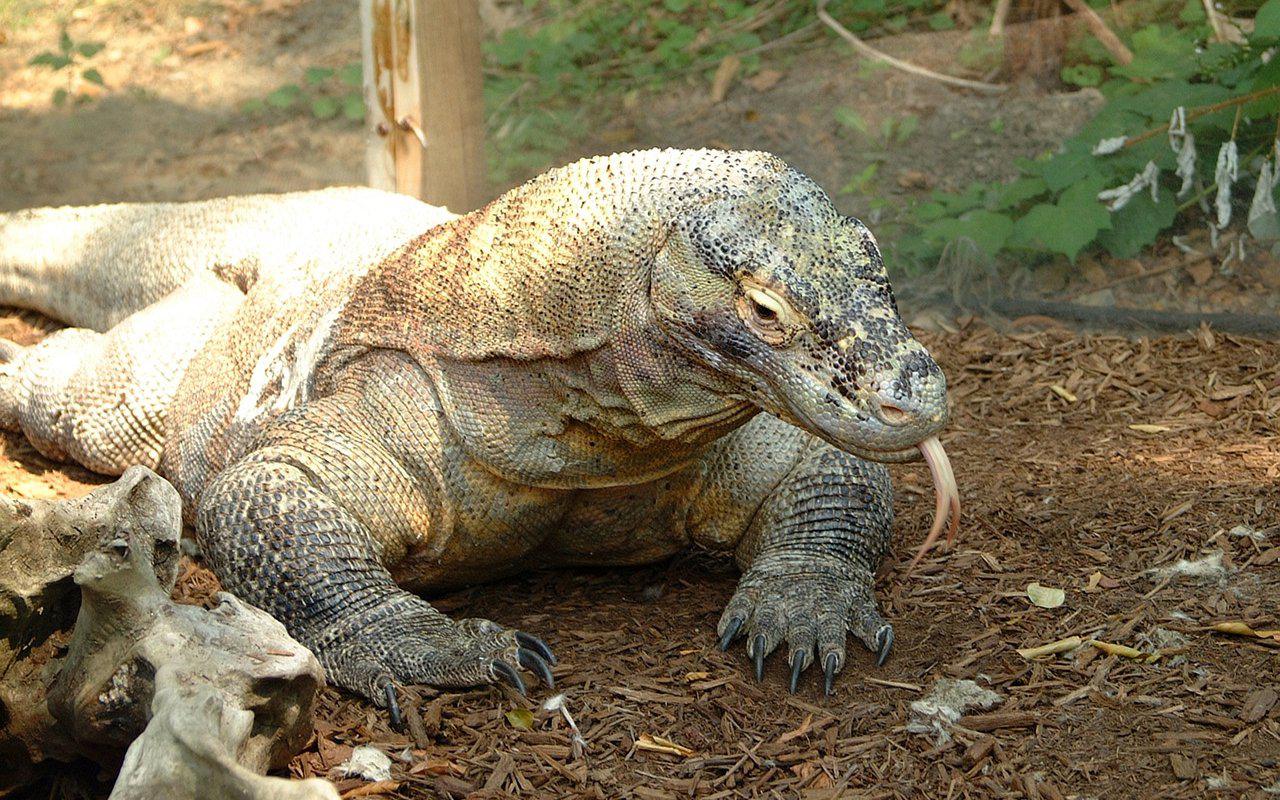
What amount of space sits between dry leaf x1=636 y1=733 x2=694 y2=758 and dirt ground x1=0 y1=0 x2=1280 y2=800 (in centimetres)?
2

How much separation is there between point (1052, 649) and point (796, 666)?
69cm

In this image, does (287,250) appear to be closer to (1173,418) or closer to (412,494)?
(412,494)

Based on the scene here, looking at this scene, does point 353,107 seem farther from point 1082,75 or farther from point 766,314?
point 766,314

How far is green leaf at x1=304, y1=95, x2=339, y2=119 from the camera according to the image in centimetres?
974

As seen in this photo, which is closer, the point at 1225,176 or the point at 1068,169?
the point at 1225,176

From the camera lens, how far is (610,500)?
4035 millimetres

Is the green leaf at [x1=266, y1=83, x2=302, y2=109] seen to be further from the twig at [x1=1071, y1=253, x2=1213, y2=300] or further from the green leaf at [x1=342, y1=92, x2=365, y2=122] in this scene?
the twig at [x1=1071, y1=253, x2=1213, y2=300]

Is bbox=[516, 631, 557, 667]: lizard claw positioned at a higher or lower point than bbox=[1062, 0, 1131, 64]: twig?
lower

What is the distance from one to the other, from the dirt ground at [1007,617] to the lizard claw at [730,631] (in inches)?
1.8

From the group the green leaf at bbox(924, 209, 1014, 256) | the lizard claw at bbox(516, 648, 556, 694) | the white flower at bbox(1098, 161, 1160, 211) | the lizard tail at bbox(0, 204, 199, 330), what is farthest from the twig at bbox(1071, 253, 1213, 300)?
the lizard tail at bbox(0, 204, 199, 330)

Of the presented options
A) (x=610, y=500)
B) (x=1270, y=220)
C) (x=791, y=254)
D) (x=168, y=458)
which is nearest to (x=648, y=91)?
(x=1270, y=220)

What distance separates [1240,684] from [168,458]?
3.71 metres

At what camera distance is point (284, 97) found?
9.98m

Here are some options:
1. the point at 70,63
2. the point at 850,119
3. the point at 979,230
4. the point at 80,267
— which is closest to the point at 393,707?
the point at 80,267
